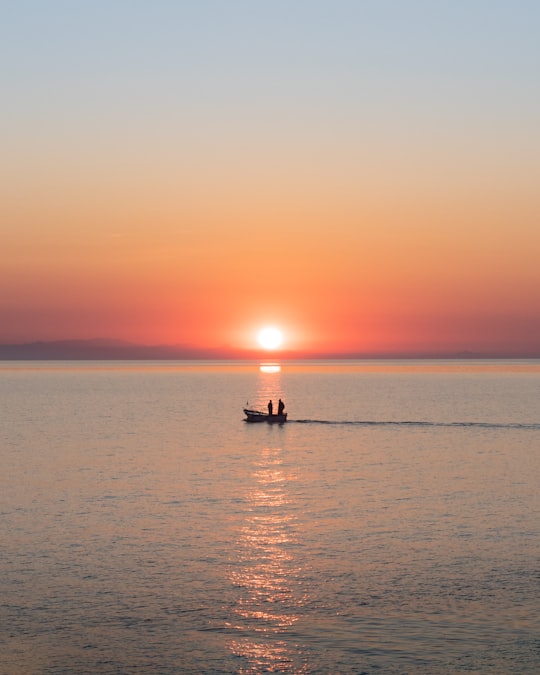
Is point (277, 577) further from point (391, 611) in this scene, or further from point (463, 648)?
point (463, 648)

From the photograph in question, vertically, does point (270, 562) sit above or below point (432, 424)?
below

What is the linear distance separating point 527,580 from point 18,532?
25.4 meters

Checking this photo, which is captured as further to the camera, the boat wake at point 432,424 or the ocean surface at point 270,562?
the boat wake at point 432,424

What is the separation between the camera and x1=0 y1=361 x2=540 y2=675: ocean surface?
26781 millimetres

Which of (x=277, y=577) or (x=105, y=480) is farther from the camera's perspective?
(x=105, y=480)

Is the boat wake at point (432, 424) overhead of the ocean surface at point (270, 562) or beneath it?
overhead

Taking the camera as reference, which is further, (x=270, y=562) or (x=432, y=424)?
(x=432, y=424)

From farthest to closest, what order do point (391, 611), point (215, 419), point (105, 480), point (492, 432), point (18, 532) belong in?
point (215, 419) → point (492, 432) → point (105, 480) → point (18, 532) → point (391, 611)

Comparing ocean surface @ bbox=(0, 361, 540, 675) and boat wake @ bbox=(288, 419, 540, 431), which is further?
boat wake @ bbox=(288, 419, 540, 431)

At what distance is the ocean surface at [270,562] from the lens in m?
26.8

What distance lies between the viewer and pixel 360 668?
2541cm

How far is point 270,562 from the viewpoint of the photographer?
38156 millimetres

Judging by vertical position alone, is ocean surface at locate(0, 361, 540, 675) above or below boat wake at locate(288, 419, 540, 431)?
below

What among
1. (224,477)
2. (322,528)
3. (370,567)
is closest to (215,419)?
(224,477)
